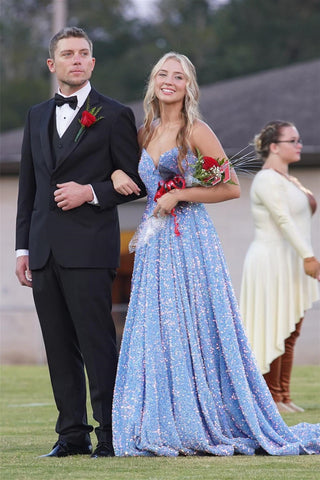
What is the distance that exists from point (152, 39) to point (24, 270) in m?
40.2

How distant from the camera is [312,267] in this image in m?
8.85

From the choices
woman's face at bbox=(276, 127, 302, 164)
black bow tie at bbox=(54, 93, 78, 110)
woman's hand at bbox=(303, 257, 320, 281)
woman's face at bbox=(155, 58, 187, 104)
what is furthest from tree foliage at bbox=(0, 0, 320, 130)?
black bow tie at bbox=(54, 93, 78, 110)

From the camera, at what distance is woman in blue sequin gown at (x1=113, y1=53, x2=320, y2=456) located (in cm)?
614

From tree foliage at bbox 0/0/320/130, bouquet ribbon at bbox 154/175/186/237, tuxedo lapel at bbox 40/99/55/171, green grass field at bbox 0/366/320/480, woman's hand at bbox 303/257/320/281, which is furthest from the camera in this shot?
tree foliage at bbox 0/0/320/130

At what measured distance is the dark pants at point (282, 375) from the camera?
9.08m

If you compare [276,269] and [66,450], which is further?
[276,269]

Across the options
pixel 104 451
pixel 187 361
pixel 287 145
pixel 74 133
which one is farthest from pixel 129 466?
pixel 287 145

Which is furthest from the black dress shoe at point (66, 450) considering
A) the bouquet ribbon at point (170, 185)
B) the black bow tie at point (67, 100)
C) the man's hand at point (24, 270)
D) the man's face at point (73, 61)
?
the man's face at point (73, 61)

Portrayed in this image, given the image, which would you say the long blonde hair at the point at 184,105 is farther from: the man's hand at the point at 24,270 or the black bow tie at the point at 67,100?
the man's hand at the point at 24,270

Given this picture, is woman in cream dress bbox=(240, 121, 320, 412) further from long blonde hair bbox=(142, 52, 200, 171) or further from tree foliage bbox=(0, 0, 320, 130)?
tree foliage bbox=(0, 0, 320, 130)

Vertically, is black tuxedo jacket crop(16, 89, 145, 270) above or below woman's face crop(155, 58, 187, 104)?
below

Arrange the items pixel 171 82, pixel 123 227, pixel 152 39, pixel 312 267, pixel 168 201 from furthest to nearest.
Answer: pixel 152 39, pixel 123 227, pixel 312 267, pixel 171 82, pixel 168 201

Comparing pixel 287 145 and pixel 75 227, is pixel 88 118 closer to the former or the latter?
pixel 75 227

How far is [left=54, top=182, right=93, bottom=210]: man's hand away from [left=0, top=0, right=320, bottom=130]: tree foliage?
32473 mm
